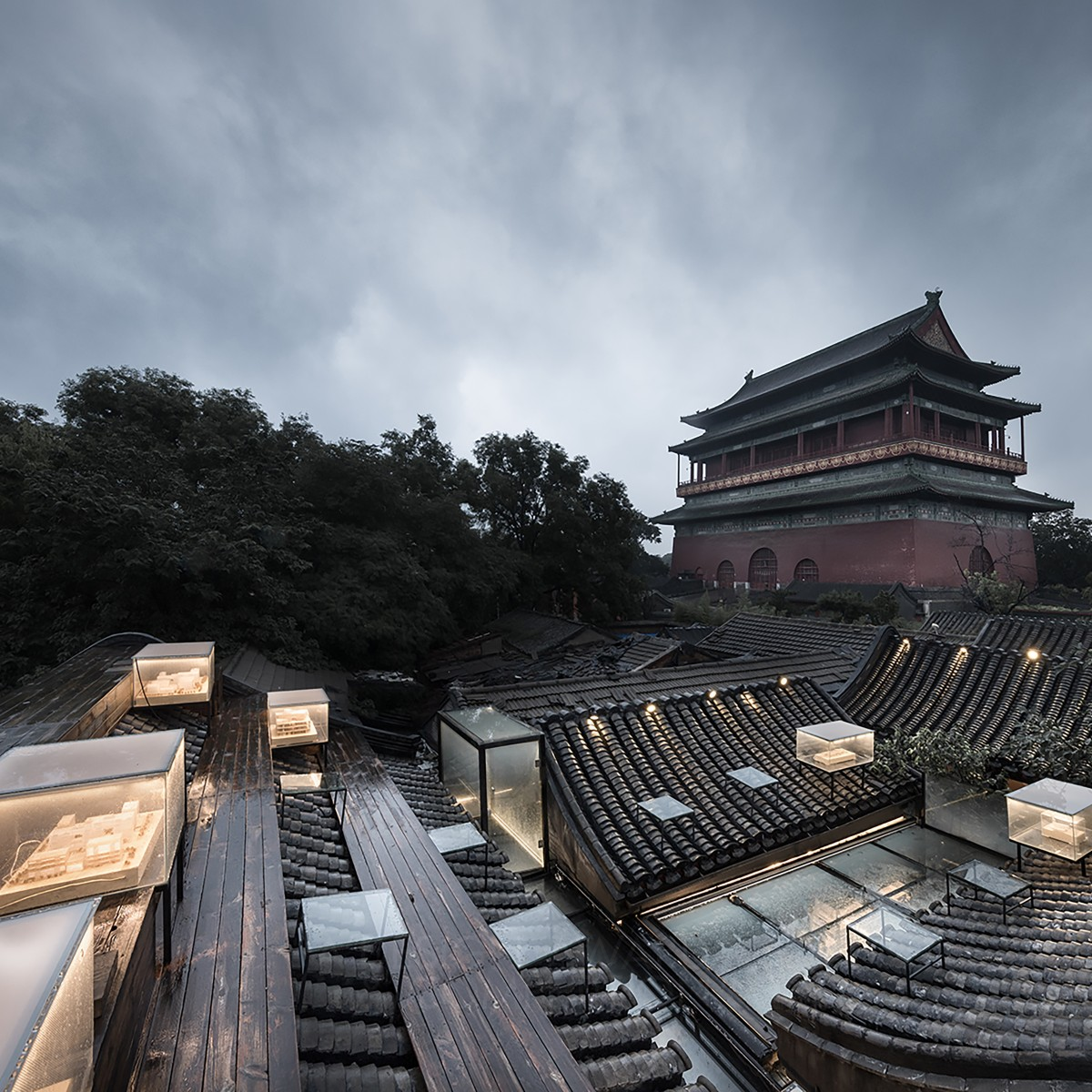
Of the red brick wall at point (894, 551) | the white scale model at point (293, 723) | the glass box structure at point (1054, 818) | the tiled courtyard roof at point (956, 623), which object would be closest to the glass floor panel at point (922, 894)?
the glass box structure at point (1054, 818)

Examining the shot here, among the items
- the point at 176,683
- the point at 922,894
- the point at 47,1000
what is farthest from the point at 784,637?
the point at 47,1000

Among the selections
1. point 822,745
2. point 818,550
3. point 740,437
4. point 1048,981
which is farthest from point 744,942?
point 740,437

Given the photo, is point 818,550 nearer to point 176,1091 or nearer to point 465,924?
point 465,924

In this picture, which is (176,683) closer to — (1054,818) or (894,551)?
(1054,818)

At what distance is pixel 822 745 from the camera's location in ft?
23.3

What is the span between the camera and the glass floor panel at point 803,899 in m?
5.46

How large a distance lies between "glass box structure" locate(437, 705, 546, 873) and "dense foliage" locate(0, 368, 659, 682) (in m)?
6.81

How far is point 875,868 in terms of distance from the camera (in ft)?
21.0

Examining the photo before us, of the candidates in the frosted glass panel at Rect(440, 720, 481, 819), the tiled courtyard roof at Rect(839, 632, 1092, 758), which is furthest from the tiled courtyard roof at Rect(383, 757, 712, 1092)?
the tiled courtyard roof at Rect(839, 632, 1092, 758)

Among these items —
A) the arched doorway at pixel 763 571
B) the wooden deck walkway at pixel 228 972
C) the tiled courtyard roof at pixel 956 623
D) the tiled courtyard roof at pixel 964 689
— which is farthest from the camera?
the arched doorway at pixel 763 571

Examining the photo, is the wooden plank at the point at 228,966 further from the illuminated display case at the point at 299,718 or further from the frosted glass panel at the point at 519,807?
the frosted glass panel at the point at 519,807

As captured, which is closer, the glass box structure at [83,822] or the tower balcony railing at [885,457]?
the glass box structure at [83,822]

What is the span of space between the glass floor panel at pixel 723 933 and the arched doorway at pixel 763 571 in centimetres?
2395

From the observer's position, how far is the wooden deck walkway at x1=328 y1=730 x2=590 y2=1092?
2.47 meters
